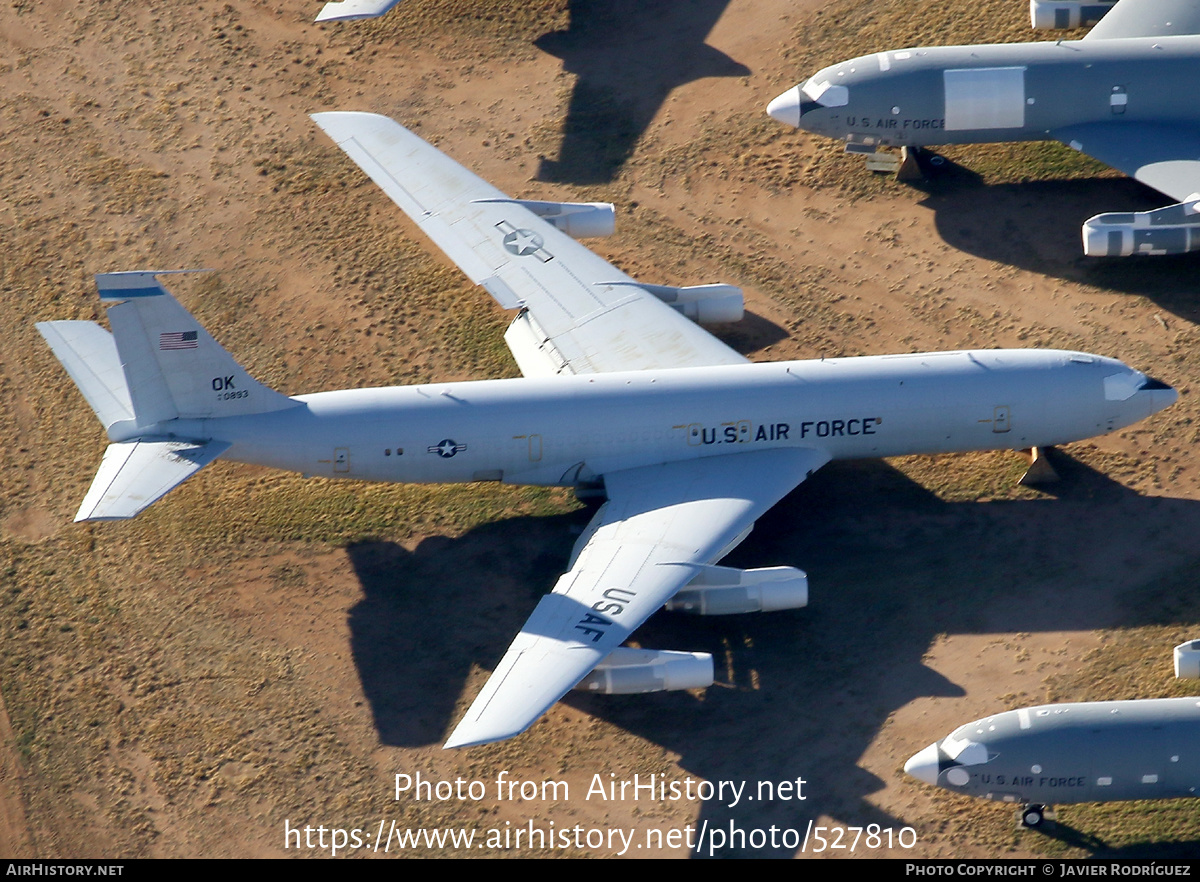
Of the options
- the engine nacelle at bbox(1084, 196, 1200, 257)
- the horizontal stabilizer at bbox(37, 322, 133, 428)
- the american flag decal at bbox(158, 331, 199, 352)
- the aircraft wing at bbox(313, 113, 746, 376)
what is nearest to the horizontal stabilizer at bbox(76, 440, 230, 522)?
the horizontal stabilizer at bbox(37, 322, 133, 428)

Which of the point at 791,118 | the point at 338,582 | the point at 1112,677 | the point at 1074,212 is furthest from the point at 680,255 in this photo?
the point at 1112,677

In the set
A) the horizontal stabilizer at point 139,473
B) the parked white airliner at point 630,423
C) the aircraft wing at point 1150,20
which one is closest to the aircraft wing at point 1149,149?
the aircraft wing at point 1150,20

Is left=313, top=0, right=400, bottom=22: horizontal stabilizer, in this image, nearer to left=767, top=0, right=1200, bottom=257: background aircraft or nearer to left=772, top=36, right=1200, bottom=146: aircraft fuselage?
left=767, top=0, right=1200, bottom=257: background aircraft

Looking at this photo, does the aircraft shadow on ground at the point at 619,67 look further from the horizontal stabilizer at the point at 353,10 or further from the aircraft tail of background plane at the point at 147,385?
the aircraft tail of background plane at the point at 147,385

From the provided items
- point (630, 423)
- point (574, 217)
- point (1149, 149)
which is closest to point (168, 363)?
point (630, 423)

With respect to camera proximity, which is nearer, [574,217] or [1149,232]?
[1149,232]

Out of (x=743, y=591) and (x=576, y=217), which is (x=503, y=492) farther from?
(x=576, y=217)
